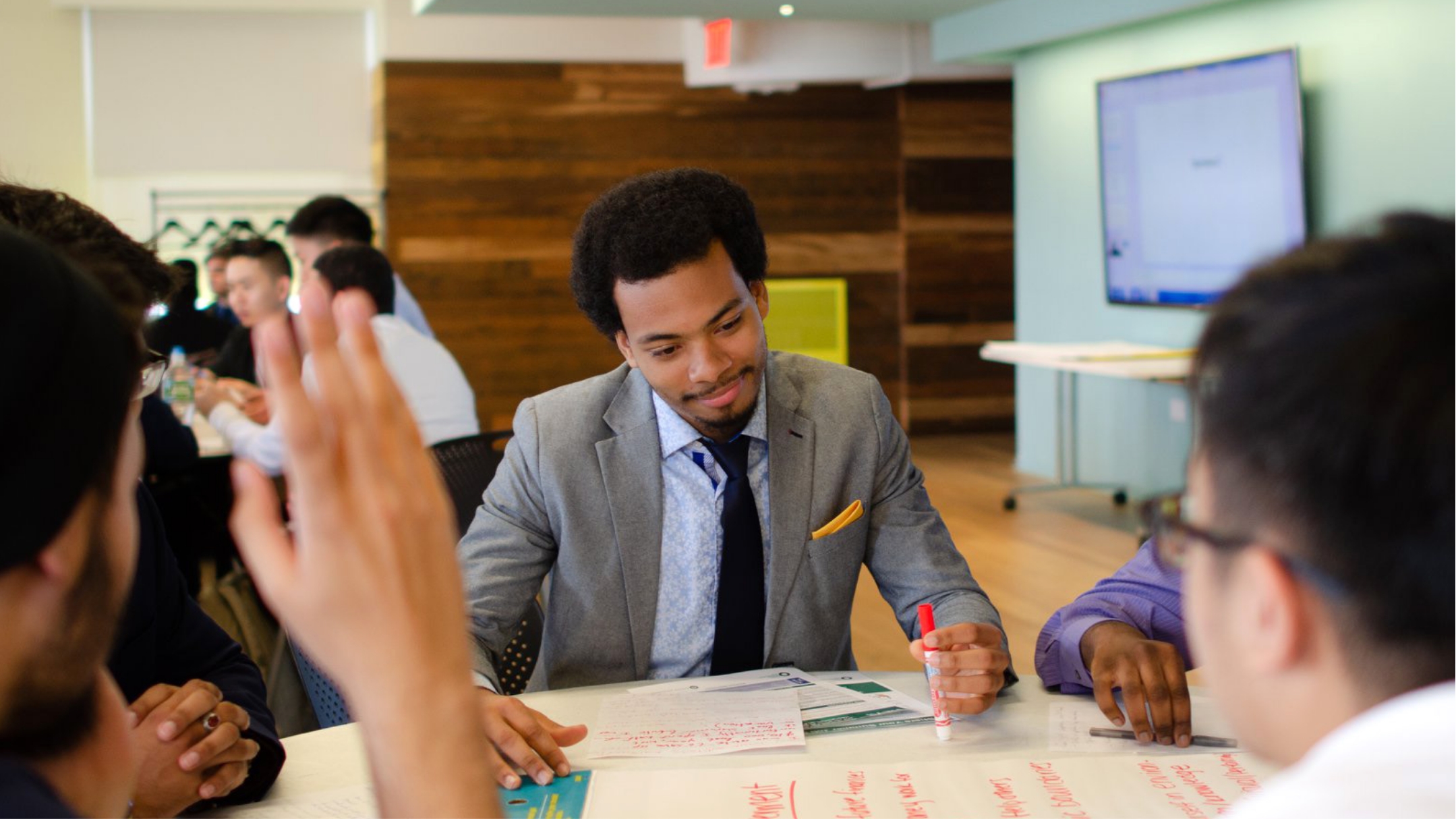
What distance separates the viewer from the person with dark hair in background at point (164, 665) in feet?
4.47

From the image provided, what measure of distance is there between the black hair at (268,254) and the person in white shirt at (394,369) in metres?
1.18

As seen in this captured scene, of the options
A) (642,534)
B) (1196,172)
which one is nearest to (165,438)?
(642,534)

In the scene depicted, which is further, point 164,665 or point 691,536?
point 691,536

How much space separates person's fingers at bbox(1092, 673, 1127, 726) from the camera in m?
1.59

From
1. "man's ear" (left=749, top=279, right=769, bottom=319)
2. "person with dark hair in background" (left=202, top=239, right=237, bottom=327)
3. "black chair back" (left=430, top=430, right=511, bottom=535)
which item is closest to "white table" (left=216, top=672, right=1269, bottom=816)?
"man's ear" (left=749, top=279, right=769, bottom=319)

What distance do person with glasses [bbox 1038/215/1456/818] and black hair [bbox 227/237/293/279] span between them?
5.19m

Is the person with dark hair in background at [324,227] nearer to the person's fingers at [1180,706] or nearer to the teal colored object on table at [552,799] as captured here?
the teal colored object on table at [552,799]

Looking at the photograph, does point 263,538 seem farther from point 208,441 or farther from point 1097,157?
point 1097,157

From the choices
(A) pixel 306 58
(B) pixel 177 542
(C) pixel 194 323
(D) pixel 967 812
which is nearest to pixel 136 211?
(A) pixel 306 58

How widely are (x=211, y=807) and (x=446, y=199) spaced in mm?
7974

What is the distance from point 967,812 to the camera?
4.38ft

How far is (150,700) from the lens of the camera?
1448 mm

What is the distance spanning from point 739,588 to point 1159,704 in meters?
0.67

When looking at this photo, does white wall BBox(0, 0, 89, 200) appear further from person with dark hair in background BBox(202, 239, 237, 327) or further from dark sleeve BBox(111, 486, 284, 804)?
dark sleeve BBox(111, 486, 284, 804)
